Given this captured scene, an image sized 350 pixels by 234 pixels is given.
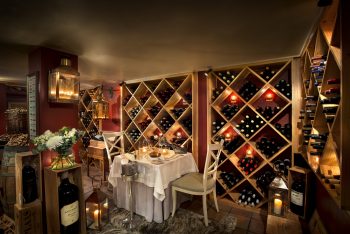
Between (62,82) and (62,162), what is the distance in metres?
0.76

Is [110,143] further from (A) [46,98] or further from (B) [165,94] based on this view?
(A) [46,98]

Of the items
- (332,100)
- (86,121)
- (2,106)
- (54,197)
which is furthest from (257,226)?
(2,106)

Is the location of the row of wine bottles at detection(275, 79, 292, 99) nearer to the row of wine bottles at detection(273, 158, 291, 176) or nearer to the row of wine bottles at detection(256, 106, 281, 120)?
the row of wine bottles at detection(256, 106, 281, 120)

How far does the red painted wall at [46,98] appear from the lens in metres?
1.71

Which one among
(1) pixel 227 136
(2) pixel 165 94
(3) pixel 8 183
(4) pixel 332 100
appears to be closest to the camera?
A: (4) pixel 332 100

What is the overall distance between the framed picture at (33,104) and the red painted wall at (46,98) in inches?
1.9

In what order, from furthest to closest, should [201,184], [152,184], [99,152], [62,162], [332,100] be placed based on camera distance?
[99,152], [201,184], [152,184], [62,162], [332,100]

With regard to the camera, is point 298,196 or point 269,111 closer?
point 298,196

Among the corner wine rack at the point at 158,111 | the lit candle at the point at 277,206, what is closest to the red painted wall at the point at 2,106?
the corner wine rack at the point at 158,111

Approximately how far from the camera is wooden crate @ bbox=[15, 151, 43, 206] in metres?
1.45

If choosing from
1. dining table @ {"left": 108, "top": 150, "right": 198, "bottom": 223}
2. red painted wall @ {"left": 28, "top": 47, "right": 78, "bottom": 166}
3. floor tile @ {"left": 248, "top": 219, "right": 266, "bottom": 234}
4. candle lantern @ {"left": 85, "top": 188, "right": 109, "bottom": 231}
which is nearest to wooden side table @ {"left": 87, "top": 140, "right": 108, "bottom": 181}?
dining table @ {"left": 108, "top": 150, "right": 198, "bottom": 223}

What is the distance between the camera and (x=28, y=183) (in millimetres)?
1521

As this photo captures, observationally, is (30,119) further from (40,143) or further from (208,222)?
(208,222)

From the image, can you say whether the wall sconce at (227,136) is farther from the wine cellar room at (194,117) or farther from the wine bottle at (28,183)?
the wine bottle at (28,183)
